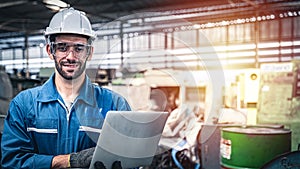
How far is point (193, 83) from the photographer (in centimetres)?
397

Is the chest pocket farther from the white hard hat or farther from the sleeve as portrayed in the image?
the white hard hat

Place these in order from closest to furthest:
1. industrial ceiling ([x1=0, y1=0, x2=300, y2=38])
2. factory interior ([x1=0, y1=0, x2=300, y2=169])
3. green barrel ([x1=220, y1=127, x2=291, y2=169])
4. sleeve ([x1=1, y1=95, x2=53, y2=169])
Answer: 1. sleeve ([x1=1, y1=95, x2=53, y2=169])
2. green barrel ([x1=220, y1=127, x2=291, y2=169])
3. factory interior ([x1=0, y1=0, x2=300, y2=169])
4. industrial ceiling ([x1=0, y1=0, x2=300, y2=38])

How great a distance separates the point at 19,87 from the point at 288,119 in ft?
10.4

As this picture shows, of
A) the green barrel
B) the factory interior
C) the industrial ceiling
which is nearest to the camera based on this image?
the green barrel

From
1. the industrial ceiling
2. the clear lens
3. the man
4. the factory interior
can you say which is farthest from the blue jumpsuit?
the industrial ceiling

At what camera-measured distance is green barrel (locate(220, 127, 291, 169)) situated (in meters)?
1.72

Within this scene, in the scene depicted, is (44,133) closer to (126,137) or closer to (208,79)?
(126,137)

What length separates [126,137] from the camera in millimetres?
1102

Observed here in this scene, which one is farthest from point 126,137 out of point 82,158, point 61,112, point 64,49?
point 64,49

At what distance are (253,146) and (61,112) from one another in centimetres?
99

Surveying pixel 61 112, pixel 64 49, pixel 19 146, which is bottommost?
pixel 19 146

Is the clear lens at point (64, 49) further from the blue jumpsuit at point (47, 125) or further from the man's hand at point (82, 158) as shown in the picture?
the man's hand at point (82, 158)

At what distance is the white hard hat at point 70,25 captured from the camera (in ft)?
4.07

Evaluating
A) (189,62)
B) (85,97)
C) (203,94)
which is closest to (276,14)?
(203,94)
